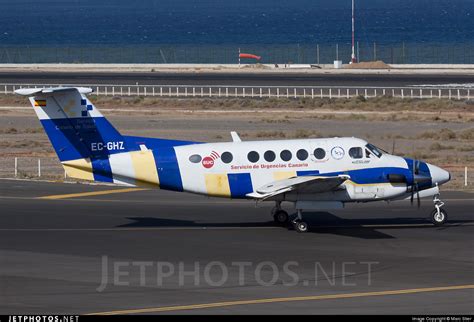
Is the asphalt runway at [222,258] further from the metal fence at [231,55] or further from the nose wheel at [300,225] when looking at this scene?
the metal fence at [231,55]

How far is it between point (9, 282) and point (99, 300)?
3066 millimetres

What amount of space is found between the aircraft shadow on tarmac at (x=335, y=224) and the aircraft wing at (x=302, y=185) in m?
1.44

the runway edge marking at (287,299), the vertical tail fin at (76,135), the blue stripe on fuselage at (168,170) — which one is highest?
the vertical tail fin at (76,135)

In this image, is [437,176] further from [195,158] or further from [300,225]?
[195,158]

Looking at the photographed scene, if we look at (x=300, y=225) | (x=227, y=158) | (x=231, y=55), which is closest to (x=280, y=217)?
(x=300, y=225)

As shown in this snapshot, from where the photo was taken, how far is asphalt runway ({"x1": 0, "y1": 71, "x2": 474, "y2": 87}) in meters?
95.7

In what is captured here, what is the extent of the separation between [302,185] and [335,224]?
3.05 meters

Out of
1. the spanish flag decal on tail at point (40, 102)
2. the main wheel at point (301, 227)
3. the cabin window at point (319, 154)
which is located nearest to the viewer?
the main wheel at point (301, 227)

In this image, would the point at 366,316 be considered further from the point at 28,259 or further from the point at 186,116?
the point at 186,116

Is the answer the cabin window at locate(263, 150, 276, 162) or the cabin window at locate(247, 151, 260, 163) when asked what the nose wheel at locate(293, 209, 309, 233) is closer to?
the cabin window at locate(263, 150, 276, 162)

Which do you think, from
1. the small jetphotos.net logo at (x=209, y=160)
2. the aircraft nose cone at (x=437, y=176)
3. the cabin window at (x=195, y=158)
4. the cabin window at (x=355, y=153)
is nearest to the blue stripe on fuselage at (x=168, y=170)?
the cabin window at (x=195, y=158)

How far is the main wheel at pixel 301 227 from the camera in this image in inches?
1198

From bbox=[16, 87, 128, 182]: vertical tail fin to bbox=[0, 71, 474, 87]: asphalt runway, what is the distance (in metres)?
63.3

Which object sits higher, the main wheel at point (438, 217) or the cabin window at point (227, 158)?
the cabin window at point (227, 158)
